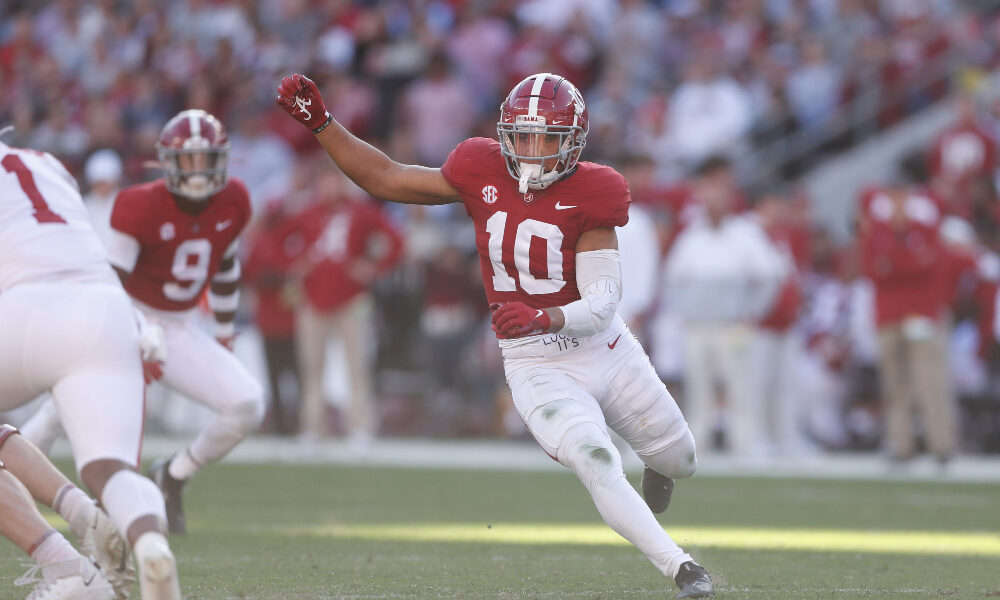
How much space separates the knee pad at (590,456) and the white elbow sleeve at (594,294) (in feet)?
1.10

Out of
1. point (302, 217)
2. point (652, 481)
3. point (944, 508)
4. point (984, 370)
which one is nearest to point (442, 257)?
point (302, 217)

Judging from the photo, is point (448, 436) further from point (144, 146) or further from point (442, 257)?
point (144, 146)

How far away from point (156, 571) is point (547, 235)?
1.93 metres

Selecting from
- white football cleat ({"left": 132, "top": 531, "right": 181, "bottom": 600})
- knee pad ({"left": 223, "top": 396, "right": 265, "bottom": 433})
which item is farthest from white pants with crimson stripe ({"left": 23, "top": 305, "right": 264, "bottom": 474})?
white football cleat ({"left": 132, "top": 531, "right": 181, "bottom": 600})

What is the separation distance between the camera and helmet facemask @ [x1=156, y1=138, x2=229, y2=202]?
6.66 meters

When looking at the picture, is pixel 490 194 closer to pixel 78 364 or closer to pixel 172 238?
pixel 78 364

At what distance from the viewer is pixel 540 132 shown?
5.08 metres

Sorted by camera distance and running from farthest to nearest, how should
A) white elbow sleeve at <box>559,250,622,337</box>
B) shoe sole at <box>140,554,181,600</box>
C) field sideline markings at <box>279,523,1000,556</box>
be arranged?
field sideline markings at <box>279,523,1000,556</box>
white elbow sleeve at <box>559,250,622,337</box>
shoe sole at <box>140,554,181,600</box>

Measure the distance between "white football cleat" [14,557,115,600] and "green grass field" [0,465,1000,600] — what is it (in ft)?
1.95

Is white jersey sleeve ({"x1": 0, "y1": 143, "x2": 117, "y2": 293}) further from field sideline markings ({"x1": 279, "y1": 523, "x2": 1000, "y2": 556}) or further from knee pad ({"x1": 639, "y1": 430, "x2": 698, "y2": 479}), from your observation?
field sideline markings ({"x1": 279, "y1": 523, "x2": 1000, "y2": 556})

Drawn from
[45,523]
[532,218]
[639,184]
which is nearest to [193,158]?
[532,218]

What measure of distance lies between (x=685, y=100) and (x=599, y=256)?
30.8 ft

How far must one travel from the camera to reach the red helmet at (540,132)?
5.09 m

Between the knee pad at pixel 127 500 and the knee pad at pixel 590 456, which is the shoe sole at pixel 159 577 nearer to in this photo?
the knee pad at pixel 127 500
